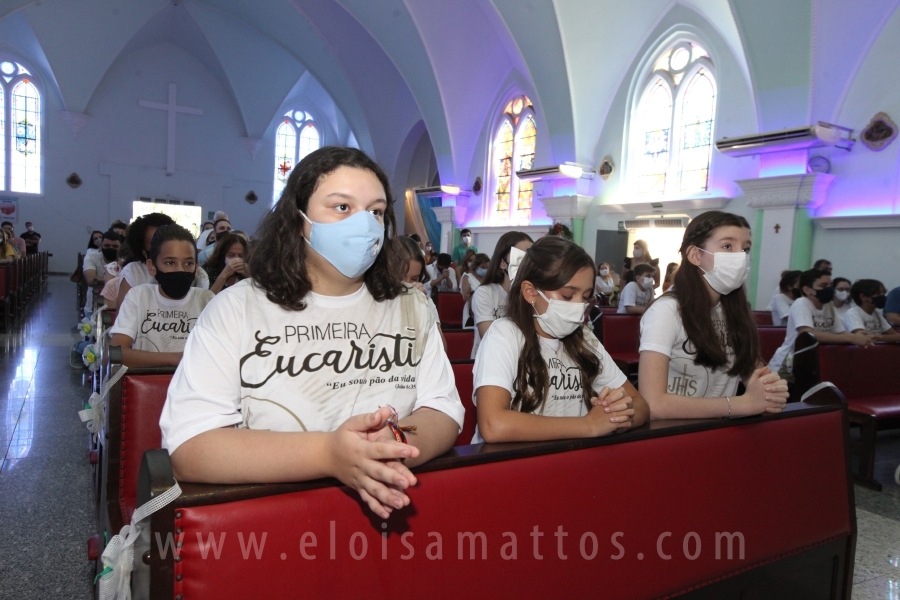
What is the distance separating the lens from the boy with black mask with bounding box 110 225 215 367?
317cm

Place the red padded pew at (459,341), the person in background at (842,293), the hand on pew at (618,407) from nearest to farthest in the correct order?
1. the hand on pew at (618,407)
2. the red padded pew at (459,341)
3. the person in background at (842,293)

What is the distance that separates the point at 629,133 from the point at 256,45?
14801 millimetres

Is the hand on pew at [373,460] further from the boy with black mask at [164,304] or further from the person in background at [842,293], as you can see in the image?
the person in background at [842,293]

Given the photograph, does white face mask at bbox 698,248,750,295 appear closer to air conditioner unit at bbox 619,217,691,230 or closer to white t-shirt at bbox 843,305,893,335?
white t-shirt at bbox 843,305,893,335

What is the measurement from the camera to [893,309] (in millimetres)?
6695

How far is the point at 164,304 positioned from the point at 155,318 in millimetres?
93

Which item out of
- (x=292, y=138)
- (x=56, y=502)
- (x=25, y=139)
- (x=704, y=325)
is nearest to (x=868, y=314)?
(x=704, y=325)

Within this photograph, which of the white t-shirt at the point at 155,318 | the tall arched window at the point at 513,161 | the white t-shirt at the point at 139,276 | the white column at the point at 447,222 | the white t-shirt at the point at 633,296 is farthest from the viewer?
the white column at the point at 447,222

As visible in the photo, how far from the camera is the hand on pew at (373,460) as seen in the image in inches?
43.1

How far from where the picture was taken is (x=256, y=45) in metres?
21.6

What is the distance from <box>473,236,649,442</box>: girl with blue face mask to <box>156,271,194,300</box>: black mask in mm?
1900

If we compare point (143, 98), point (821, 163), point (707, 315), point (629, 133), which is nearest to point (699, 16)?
point (629, 133)

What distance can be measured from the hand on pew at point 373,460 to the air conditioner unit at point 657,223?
1122cm

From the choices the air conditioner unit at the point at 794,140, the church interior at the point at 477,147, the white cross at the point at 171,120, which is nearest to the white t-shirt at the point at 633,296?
the church interior at the point at 477,147
